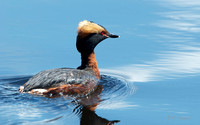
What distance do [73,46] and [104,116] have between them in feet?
13.4

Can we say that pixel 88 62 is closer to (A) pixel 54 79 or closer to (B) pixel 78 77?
(B) pixel 78 77

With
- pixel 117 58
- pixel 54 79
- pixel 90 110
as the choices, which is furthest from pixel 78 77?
pixel 117 58

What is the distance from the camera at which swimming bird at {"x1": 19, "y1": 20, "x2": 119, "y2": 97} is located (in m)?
8.95

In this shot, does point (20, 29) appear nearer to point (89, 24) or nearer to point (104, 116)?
point (89, 24)

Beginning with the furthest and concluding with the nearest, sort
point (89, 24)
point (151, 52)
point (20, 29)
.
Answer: point (20, 29) < point (151, 52) < point (89, 24)

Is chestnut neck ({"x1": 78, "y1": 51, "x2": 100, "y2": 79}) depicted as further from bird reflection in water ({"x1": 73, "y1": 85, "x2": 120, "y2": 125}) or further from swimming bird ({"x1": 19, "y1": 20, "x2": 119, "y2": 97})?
bird reflection in water ({"x1": 73, "y1": 85, "x2": 120, "y2": 125})

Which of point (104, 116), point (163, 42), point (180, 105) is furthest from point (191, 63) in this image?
point (104, 116)

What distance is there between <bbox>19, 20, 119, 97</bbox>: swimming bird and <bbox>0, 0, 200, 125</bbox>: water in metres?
0.26

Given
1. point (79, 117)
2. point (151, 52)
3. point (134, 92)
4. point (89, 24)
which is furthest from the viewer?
point (151, 52)

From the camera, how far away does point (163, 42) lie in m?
11.8

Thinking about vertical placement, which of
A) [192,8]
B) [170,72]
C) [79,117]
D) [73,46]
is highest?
[192,8]

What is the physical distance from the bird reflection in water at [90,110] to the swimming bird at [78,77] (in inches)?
13.1

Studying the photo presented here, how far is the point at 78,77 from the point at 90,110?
4.75 feet

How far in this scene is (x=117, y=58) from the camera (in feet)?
36.0
